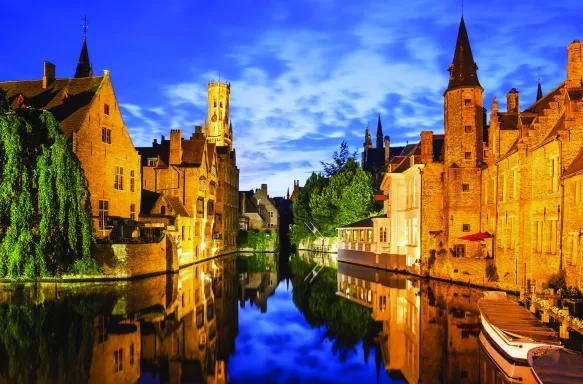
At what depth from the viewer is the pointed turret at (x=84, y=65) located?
2190 inches

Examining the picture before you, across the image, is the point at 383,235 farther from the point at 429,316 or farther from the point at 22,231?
the point at 22,231

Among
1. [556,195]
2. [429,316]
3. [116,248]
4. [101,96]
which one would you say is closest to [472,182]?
[556,195]

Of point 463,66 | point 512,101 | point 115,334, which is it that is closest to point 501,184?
point 463,66

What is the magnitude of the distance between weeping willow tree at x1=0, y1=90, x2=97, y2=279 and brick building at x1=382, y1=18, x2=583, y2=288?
71.8ft

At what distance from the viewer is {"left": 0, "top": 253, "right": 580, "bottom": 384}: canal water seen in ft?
43.3

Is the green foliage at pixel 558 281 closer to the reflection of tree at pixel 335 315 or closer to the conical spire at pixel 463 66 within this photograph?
the reflection of tree at pixel 335 315

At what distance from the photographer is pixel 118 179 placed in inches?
1581

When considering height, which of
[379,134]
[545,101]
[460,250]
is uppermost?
[379,134]

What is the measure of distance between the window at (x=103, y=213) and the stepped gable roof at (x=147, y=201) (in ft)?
22.4

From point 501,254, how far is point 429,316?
36.6ft

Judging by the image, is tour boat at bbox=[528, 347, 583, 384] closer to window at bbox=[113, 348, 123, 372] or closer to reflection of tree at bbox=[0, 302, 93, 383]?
window at bbox=[113, 348, 123, 372]

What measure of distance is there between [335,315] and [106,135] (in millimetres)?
23862

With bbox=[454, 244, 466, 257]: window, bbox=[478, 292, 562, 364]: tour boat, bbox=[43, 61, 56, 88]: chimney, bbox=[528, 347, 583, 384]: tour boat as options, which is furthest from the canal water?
bbox=[43, 61, 56, 88]: chimney

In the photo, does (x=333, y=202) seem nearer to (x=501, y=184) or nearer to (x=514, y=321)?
(x=501, y=184)
